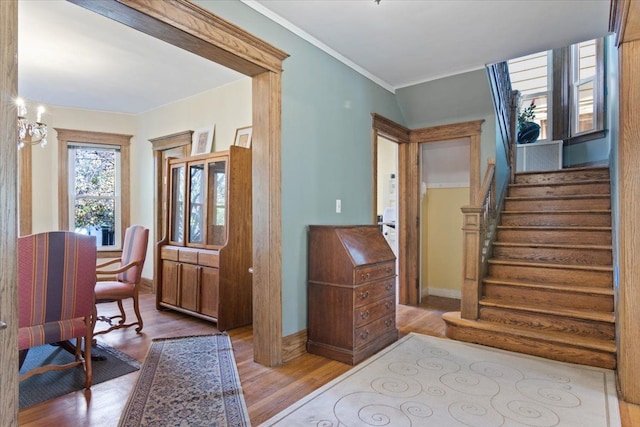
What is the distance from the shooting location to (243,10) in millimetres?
2445

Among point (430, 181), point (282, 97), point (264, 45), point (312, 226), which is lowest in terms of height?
point (312, 226)

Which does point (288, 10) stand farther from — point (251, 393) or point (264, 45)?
point (251, 393)

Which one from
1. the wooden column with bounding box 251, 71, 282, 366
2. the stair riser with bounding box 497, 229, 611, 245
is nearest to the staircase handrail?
the stair riser with bounding box 497, 229, 611, 245

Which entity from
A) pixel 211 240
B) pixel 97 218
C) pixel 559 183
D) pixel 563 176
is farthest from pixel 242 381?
pixel 563 176

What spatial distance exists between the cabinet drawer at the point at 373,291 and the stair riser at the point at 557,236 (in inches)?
69.2

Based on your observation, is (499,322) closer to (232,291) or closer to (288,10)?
(232,291)

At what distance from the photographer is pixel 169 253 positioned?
4.15 meters

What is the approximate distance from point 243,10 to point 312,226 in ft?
5.49

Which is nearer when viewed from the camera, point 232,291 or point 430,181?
point 232,291

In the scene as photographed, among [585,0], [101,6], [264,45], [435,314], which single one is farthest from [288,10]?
[435,314]

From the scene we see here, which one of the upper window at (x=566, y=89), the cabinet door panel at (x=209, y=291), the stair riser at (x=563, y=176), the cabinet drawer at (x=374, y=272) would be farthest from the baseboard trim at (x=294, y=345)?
the upper window at (x=566, y=89)

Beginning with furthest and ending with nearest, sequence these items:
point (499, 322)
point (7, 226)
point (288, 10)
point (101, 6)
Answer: point (499, 322) < point (288, 10) < point (101, 6) < point (7, 226)

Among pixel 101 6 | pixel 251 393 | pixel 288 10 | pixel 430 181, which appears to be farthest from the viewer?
pixel 430 181

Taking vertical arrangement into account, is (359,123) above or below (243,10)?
below
